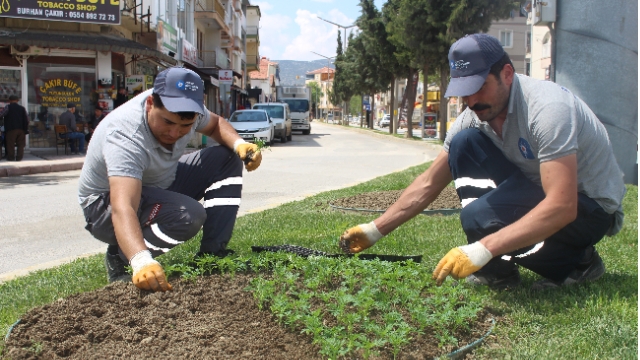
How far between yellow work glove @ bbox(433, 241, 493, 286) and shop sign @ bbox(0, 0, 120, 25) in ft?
63.1

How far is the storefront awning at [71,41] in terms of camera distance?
18.8 meters

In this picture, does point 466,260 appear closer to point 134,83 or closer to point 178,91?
point 178,91

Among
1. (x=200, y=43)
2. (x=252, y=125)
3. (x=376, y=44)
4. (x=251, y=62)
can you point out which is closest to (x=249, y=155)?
(x=252, y=125)

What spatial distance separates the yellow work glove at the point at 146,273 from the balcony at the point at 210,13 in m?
36.0

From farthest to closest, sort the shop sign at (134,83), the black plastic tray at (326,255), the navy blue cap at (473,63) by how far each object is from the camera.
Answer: the shop sign at (134,83)
the black plastic tray at (326,255)
the navy blue cap at (473,63)

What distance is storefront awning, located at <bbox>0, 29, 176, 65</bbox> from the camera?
741 inches

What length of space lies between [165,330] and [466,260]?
4.74 ft

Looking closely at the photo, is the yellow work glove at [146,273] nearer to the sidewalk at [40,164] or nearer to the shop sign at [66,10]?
the sidewalk at [40,164]

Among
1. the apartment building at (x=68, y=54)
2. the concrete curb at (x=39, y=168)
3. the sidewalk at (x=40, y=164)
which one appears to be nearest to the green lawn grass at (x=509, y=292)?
the concrete curb at (x=39, y=168)

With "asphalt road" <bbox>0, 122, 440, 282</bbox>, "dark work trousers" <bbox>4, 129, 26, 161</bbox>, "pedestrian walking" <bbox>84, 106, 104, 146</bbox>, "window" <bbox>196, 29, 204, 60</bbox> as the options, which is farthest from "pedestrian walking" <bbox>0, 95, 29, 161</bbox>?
"window" <bbox>196, 29, 204, 60</bbox>

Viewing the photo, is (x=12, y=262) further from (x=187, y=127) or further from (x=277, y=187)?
(x=277, y=187)

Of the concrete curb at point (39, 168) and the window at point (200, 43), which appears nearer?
the concrete curb at point (39, 168)

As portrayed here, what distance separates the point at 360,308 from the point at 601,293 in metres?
1.43

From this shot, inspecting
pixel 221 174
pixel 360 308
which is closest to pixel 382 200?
pixel 221 174
